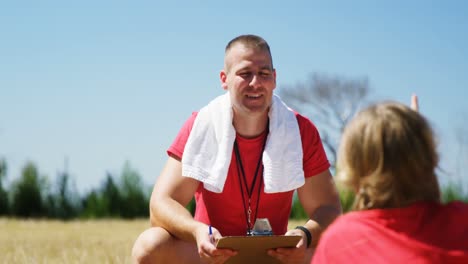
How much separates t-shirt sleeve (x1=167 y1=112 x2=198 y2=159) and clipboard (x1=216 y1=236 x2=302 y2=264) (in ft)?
2.95

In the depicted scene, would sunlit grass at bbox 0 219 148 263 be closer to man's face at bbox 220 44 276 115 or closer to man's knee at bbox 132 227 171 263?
man's knee at bbox 132 227 171 263

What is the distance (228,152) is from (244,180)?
0.24 metres

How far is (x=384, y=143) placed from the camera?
237 cm

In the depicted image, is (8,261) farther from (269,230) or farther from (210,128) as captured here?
(269,230)

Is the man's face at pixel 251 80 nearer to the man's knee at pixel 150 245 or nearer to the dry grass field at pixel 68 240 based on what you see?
Answer: the man's knee at pixel 150 245

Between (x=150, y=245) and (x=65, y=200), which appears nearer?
(x=150, y=245)

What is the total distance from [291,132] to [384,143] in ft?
6.91

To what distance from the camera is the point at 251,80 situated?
4.29 meters

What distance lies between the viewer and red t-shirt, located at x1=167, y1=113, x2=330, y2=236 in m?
4.47

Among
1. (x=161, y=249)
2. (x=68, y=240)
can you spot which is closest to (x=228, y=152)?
(x=161, y=249)

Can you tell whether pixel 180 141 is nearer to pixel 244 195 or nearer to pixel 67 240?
pixel 244 195

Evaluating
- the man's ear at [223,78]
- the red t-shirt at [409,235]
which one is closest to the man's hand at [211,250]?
the man's ear at [223,78]

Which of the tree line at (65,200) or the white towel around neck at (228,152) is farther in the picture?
the tree line at (65,200)

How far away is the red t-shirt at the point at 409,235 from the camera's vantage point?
2.38m
